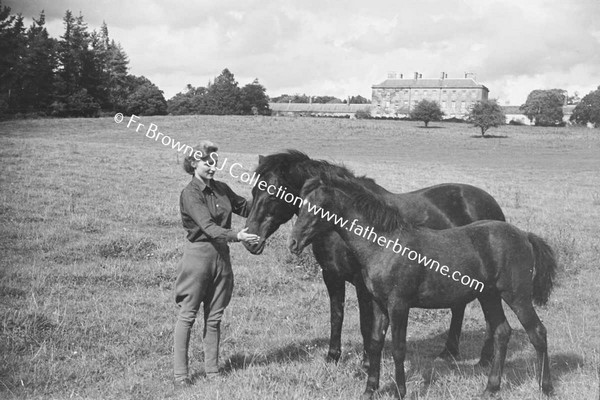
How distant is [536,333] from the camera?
4863 millimetres

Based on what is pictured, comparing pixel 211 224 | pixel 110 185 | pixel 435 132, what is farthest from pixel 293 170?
pixel 435 132

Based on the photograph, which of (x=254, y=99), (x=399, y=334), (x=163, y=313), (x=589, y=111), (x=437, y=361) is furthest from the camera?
(x=254, y=99)

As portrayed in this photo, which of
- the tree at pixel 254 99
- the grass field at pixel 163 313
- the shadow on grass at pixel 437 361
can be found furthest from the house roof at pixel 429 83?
the shadow on grass at pixel 437 361

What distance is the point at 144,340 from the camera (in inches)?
231

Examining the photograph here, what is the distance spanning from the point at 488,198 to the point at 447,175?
20355mm

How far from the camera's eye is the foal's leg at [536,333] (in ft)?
15.9

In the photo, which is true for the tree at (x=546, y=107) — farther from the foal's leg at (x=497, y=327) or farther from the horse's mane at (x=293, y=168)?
the horse's mane at (x=293, y=168)

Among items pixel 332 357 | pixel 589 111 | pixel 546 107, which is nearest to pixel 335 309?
pixel 332 357

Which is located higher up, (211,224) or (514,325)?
(211,224)

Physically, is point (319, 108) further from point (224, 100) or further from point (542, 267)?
point (542, 267)

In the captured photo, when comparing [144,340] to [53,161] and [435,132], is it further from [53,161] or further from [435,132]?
[435,132]

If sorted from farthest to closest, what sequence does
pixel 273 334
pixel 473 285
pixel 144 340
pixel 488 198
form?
pixel 488 198 < pixel 273 334 < pixel 144 340 < pixel 473 285

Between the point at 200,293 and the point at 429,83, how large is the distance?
149031 millimetres

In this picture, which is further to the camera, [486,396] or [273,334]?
[273,334]
